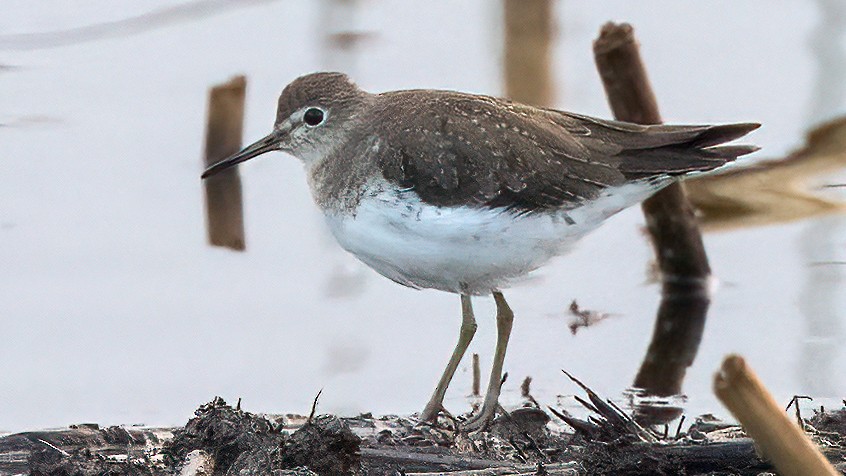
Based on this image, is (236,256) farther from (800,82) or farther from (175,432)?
(800,82)

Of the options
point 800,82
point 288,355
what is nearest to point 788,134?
point 800,82

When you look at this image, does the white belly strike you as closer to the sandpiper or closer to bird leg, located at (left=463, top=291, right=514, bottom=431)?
the sandpiper

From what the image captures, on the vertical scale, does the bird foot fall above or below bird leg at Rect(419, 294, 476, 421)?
below

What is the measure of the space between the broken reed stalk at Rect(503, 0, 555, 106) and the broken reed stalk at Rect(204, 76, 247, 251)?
197cm

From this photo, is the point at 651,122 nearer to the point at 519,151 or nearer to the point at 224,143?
the point at 519,151

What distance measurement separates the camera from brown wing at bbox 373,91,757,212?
5.27 m

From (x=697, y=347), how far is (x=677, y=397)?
2.48 ft

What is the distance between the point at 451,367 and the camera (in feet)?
18.9

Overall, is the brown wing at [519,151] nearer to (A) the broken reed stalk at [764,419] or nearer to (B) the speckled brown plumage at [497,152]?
(B) the speckled brown plumage at [497,152]

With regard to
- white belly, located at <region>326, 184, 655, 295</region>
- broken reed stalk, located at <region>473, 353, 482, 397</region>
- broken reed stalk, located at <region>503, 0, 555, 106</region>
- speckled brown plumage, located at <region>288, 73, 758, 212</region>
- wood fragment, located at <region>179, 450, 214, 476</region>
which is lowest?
wood fragment, located at <region>179, 450, 214, 476</region>

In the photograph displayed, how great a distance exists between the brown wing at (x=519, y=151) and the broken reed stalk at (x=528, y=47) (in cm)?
375

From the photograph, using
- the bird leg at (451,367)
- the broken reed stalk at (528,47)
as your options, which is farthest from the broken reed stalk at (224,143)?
the bird leg at (451,367)

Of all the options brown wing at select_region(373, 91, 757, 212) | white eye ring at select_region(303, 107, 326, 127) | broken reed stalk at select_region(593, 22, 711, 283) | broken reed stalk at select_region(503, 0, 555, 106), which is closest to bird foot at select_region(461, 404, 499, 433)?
brown wing at select_region(373, 91, 757, 212)

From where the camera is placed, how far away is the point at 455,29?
1025cm
